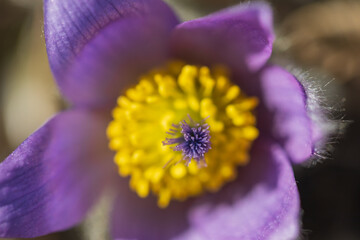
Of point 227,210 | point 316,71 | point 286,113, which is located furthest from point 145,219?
point 316,71

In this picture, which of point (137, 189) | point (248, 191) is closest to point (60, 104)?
point (137, 189)

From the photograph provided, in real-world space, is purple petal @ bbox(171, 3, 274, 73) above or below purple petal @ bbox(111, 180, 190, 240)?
above

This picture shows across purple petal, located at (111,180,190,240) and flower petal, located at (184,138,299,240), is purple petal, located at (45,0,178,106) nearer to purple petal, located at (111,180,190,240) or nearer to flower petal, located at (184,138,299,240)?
purple petal, located at (111,180,190,240)

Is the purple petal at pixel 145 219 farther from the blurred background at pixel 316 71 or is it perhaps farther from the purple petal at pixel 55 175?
the blurred background at pixel 316 71

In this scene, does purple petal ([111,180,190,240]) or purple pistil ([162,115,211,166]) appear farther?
purple petal ([111,180,190,240])

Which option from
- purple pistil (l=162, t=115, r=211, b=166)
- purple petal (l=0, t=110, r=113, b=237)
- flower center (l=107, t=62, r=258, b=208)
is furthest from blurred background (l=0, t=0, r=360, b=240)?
purple pistil (l=162, t=115, r=211, b=166)

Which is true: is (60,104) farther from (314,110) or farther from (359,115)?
(359,115)
